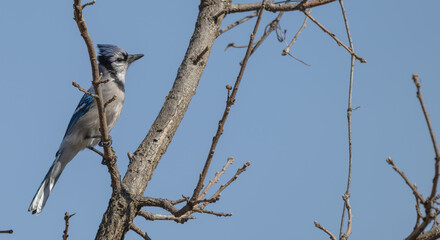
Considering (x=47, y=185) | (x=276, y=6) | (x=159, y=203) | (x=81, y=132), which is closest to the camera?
(x=159, y=203)

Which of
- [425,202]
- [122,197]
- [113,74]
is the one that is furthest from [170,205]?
[113,74]

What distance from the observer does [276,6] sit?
399 cm

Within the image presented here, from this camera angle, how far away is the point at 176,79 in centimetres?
389

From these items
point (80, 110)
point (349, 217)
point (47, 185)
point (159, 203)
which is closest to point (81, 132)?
point (80, 110)

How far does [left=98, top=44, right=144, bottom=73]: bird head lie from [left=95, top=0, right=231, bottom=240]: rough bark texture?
1906mm

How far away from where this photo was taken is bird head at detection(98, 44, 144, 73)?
5.77 metres

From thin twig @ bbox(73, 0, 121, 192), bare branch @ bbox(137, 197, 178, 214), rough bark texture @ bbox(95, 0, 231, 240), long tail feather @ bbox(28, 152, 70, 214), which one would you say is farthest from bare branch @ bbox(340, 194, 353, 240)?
long tail feather @ bbox(28, 152, 70, 214)

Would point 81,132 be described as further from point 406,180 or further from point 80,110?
point 406,180

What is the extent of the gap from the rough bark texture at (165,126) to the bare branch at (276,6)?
0.07m

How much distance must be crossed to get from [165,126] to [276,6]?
119 centimetres

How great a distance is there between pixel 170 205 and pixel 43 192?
2177 mm

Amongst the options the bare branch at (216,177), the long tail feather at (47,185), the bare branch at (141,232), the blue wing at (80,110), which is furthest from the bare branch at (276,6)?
the long tail feather at (47,185)

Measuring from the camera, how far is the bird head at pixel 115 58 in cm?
577

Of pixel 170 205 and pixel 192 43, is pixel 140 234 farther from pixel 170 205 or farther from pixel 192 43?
pixel 192 43
